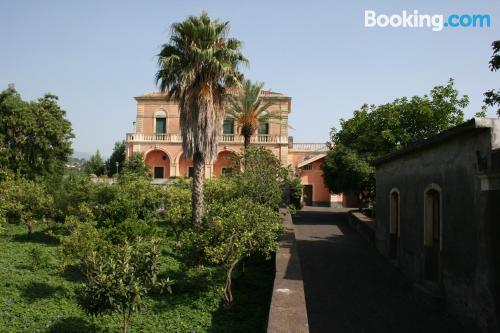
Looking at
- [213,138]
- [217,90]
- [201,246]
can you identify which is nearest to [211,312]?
[201,246]

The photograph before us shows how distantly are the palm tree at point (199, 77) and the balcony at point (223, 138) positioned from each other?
23.8 m

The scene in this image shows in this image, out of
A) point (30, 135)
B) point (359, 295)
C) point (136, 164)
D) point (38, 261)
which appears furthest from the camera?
point (136, 164)

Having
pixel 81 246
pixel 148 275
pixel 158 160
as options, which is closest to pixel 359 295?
pixel 148 275

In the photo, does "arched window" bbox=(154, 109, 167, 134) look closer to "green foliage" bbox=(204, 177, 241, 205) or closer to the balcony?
the balcony

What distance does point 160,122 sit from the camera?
41.7 metres

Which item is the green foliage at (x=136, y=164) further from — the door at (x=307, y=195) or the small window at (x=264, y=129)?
the door at (x=307, y=195)

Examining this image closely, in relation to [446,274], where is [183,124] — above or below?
above

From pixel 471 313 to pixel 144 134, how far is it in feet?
119

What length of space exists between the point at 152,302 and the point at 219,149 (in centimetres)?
3045

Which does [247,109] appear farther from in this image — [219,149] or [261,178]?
[219,149]

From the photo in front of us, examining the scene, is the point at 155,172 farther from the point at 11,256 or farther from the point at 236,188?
the point at 11,256

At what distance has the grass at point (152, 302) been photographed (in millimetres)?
8750

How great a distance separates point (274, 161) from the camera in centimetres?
1817

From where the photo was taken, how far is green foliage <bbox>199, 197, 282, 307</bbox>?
9680 millimetres
